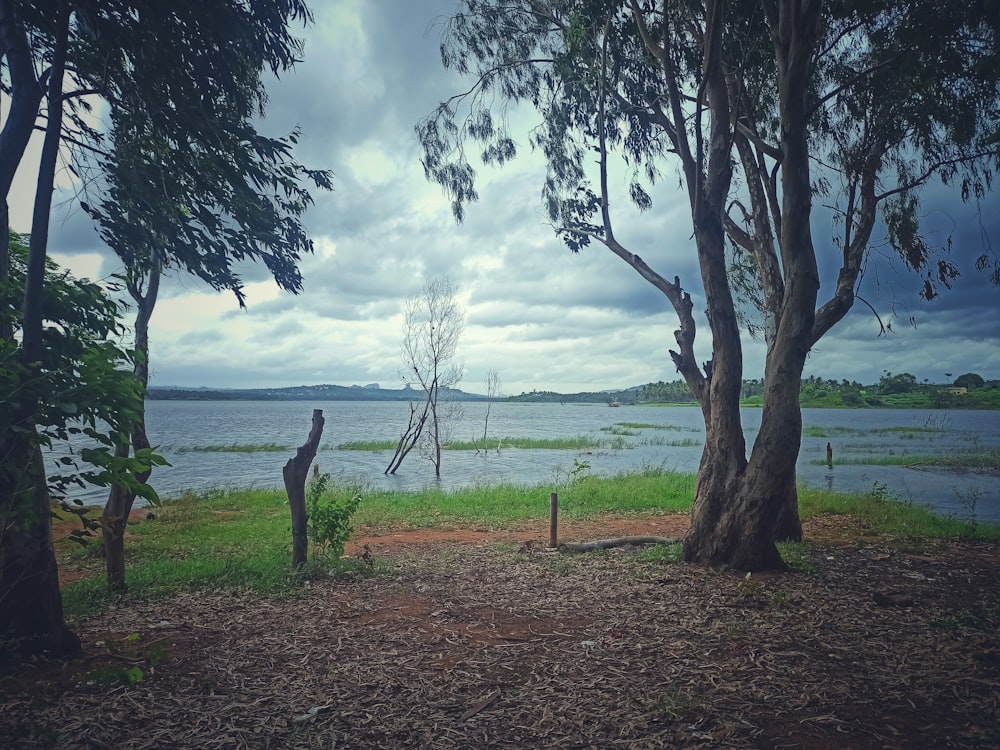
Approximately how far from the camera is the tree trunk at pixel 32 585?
477 cm

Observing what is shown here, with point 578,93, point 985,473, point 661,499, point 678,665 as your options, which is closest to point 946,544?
point 661,499

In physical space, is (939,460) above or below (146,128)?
below

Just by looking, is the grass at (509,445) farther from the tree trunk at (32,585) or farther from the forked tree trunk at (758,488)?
the tree trunk at (32,585)

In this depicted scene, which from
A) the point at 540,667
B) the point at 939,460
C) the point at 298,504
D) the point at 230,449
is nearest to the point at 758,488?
the point at 540,667

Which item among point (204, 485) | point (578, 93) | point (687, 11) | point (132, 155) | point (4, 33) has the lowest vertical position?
point (204, 485)

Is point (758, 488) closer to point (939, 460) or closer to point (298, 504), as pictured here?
point (298, 504)

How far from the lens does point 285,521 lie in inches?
533

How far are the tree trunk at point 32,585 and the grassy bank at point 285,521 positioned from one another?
5.09ft

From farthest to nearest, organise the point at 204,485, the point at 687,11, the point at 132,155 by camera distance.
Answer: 1. the point at 204,485
2. the point at 687,11
3. the point at 132,155

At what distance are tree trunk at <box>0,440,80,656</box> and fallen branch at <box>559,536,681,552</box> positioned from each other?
6.43 metres

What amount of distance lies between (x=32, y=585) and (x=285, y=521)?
8785mm

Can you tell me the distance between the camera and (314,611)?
20.9 ft

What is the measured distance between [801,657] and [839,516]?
10716 millimetres

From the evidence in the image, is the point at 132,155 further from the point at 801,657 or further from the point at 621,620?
the point at 801,657
